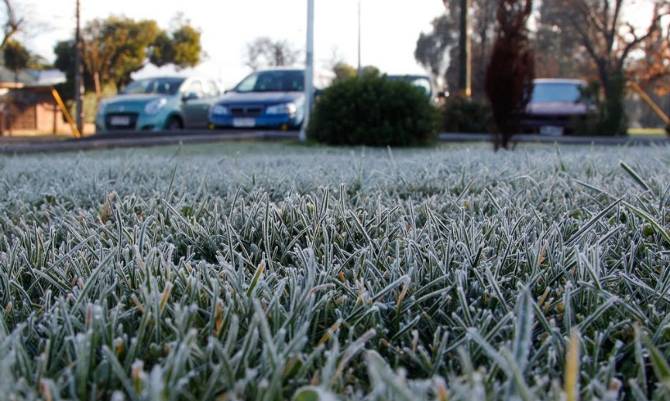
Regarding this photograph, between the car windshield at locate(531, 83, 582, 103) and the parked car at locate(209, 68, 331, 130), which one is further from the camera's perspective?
the car windshield at locate(531, 83, 582, 103)

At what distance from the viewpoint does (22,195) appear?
267 centimetres

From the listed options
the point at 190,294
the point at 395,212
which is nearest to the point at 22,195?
the point at 395,212

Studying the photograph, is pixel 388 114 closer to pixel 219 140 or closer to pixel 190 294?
pixel 219 140

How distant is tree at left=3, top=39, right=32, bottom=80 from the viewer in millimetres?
32250

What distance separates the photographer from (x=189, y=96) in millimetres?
15734

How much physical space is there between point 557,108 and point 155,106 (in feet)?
34.2

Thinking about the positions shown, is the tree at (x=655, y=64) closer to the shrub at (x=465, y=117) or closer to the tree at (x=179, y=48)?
the shrub at (x=465, y=117)

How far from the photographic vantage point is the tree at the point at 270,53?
41156 millimetres

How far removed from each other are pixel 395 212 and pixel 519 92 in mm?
6700

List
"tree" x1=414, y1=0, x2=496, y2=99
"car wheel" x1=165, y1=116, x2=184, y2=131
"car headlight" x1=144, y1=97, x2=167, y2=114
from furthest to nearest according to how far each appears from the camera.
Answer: "tree" x1=414, y1=0, x2=496, y2=99, "car wheel" x1=165, y1=116, x2=184, y2=131, "car headlight" x1=144, y1=97, x2=167, y2=114

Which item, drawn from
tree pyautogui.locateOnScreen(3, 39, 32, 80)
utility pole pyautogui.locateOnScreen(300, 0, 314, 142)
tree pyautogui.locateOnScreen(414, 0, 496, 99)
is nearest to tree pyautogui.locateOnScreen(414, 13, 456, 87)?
tree pyautogui.locateOnScreen(414, 0, 496, 99)

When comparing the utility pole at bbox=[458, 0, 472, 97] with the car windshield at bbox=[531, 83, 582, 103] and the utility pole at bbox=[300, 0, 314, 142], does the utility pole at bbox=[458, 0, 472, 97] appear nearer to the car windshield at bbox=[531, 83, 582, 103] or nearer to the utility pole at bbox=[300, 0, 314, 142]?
the car windshield at bbox=[531, 83, 582, 103]

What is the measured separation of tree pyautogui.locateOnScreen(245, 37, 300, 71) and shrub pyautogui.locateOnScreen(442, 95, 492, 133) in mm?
25920

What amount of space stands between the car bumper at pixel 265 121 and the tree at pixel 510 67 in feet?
17.0
